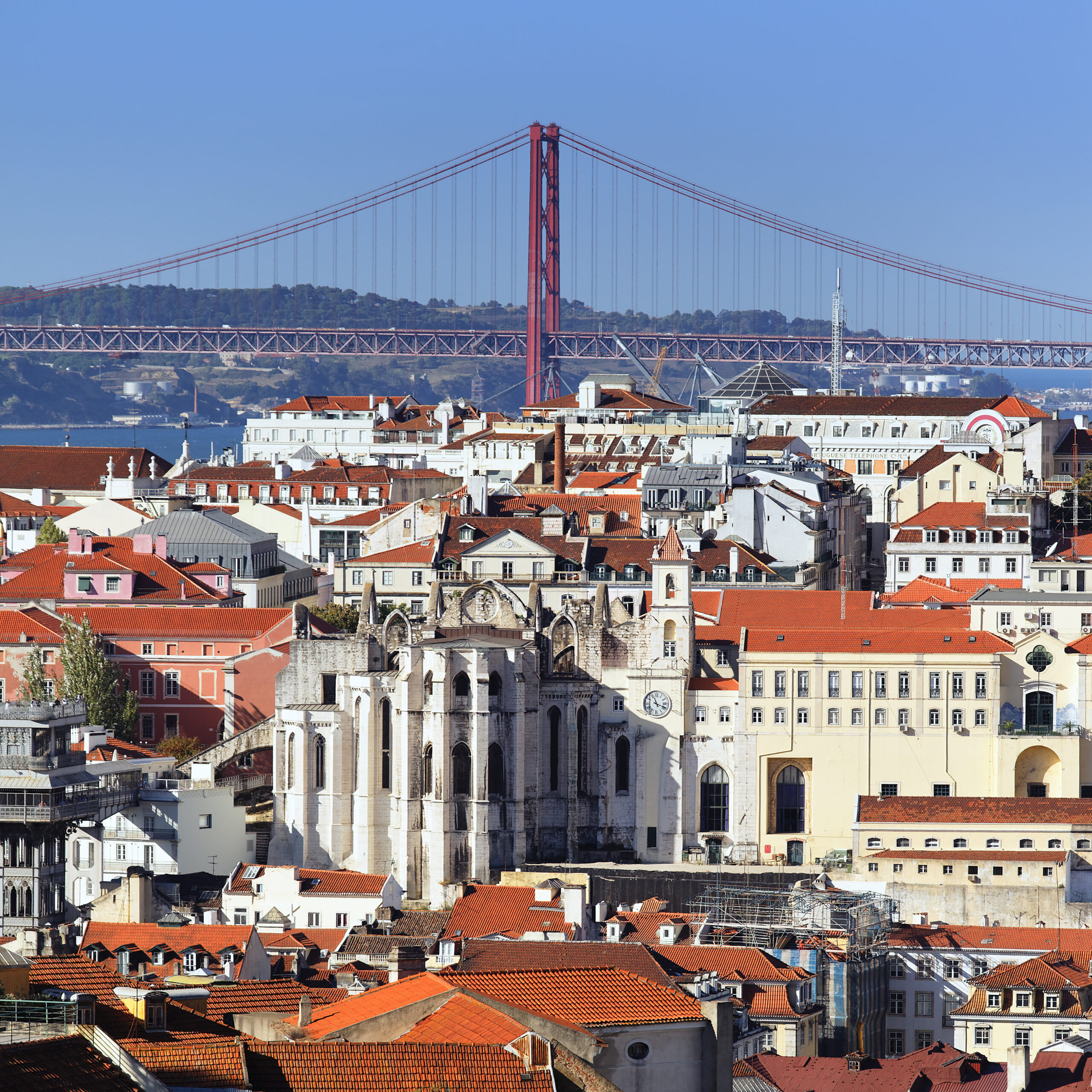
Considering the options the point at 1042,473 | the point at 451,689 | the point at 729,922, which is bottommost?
the point at 729,922

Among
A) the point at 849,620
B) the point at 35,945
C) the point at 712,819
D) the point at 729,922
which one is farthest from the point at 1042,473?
the point at 35,945

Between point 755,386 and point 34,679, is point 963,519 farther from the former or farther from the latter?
point 755,386

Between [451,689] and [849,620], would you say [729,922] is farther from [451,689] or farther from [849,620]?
[849,620]

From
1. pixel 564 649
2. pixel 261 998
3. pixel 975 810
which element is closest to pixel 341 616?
pixel 564 649

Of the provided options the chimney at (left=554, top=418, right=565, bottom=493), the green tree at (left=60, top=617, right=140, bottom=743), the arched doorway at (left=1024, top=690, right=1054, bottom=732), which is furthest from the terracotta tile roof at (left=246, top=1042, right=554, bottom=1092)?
the chimney at (left=554, top=418, right=565, bottom=493)

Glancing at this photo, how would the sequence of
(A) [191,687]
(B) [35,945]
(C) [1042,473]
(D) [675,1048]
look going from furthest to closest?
(C) [1042,473], (A) [191,687], (B) [35,945], (D) [675,1048]

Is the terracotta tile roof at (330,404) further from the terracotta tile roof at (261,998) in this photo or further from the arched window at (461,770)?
the terracotta tile roof at (261,998)
